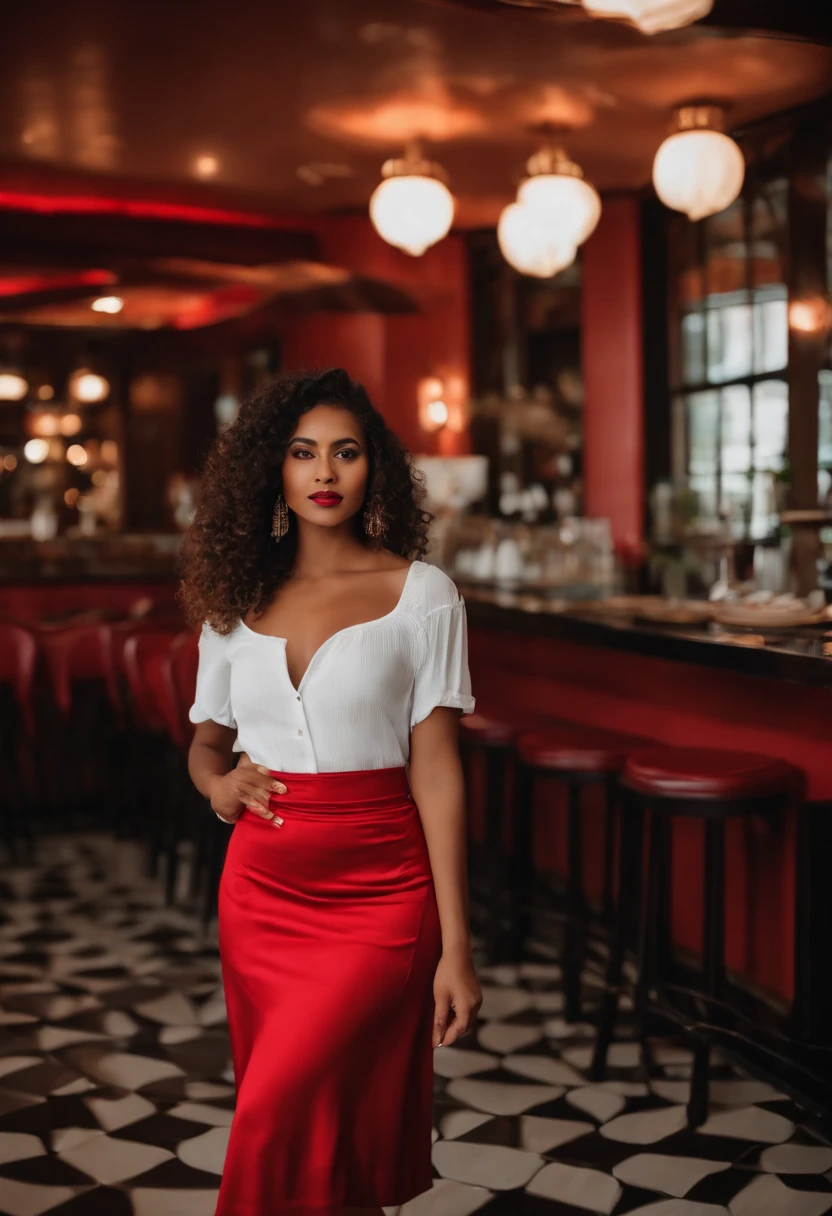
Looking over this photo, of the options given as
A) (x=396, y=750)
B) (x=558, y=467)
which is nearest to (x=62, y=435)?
(x=558, y=467)

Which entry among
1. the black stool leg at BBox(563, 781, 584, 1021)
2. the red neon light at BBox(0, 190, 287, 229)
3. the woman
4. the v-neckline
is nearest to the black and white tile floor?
the black stool leg at BBox(563, 781, 584, 1021)

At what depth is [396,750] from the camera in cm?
181

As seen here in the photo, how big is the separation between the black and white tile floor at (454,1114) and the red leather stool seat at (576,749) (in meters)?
0.71

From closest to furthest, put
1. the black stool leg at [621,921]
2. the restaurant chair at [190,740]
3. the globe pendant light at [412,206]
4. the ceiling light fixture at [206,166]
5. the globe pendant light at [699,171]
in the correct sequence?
the black stool leg at [621,921]
the restaurant chair at [190,740]
the globe pendant light at [699,171]
the globe pendant light at [412,206]
the ceiling light fixture at [206,166]

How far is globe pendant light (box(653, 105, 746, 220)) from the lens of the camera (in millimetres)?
4660

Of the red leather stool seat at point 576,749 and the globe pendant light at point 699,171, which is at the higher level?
the globe pendant light at point 699,171

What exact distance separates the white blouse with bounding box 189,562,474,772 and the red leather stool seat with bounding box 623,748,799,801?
1136 millimetres

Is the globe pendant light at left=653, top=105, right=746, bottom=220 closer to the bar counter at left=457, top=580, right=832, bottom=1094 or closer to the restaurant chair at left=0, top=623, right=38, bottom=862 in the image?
the bar counter at left=457, top=580, right=832, bottom=1094

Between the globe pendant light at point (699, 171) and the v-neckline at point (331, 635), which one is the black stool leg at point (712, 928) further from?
the globe pendant light at point (699, 171)

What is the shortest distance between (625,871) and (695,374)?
375 centimetres

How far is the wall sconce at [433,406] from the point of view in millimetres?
7715

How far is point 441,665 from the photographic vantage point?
5.91ft

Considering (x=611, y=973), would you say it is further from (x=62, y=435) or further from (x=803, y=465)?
(x=62, y=435)

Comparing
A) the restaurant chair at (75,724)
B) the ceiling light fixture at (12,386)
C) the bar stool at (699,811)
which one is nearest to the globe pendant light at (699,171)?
the bar stool at (699,811)
